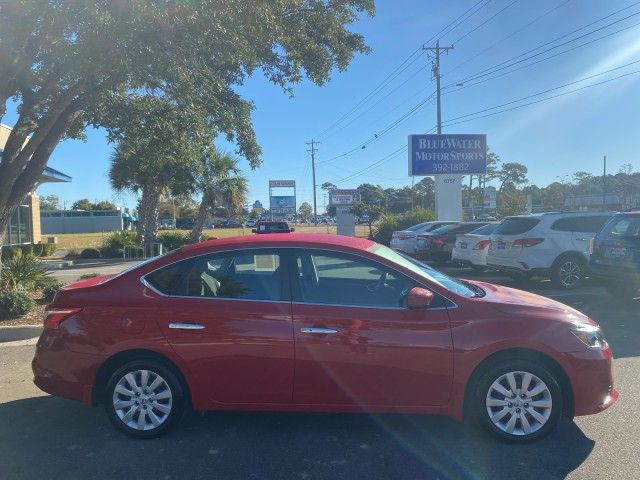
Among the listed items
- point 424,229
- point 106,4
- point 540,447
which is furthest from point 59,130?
point 424,229

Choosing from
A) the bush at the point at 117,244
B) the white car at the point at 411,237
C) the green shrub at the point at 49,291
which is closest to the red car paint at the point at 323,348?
the green shrub at the point at 49,291

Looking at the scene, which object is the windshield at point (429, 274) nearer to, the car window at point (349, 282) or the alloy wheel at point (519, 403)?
the car window at point (349, 282)

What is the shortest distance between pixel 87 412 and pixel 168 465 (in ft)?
4.99

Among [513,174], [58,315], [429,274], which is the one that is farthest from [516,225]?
[513,174]

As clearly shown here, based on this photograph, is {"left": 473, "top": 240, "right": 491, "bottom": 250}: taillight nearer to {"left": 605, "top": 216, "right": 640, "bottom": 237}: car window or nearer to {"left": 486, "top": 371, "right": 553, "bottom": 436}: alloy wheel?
{"left": 605, "top": 216, "right": 640, "bottom": 237}: car window

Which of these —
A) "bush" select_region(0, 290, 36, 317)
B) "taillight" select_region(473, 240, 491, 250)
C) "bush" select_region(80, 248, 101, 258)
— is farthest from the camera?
"bush" select_region(80, 248, 101, 258)

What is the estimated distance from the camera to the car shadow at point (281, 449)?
3869 mm

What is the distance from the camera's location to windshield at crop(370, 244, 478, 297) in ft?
14.7

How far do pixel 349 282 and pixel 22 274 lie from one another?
7.82 m

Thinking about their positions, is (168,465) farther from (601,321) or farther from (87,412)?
(601,321)

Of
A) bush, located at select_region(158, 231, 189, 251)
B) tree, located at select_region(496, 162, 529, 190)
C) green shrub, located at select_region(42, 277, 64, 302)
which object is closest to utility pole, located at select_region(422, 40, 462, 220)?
bush, located at select_region(158, 231, 189, 251)

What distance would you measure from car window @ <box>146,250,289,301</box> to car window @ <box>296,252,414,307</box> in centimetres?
22

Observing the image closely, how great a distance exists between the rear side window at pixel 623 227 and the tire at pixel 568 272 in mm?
1852

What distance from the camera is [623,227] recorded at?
31.1 feet
